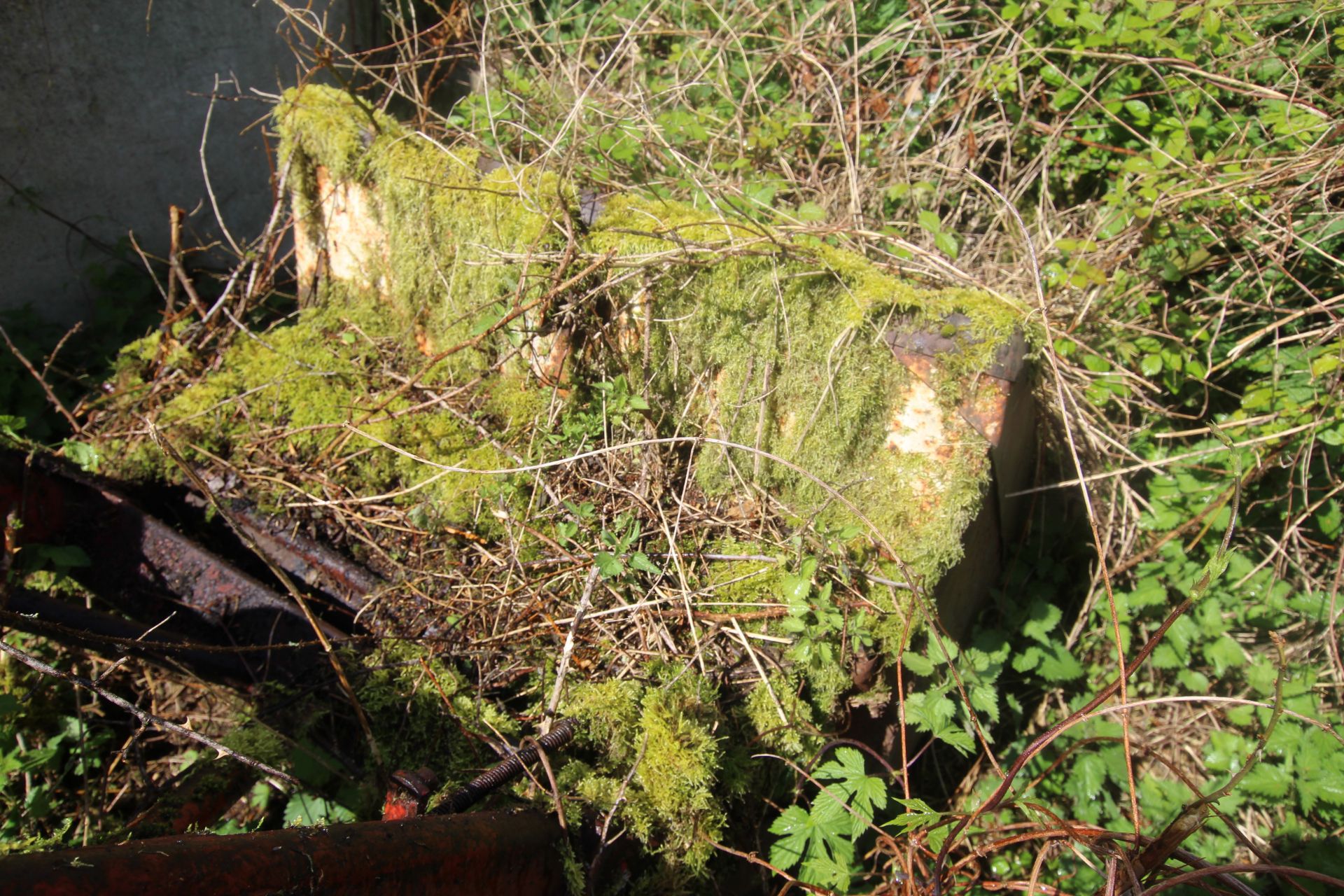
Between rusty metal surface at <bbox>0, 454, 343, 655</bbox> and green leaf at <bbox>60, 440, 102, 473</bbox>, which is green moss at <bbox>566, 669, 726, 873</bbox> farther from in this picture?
green leaf at <bbox>60, 440, 102, 473</bbox>

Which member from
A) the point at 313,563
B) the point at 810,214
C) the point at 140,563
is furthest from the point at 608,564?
the point at 140,563

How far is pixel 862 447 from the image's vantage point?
286 cm

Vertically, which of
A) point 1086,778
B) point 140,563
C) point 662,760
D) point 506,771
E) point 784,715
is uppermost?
point 140,563

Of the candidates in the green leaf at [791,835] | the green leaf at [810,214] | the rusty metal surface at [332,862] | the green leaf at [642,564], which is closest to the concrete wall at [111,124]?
the green leaf at [810,214]

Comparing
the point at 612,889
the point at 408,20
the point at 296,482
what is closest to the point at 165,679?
the point at 296,482

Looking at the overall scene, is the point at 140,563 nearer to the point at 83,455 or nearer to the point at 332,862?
the point at 83,455

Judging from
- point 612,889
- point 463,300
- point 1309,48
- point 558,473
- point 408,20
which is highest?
point 408,20

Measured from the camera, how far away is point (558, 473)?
306 centimetres

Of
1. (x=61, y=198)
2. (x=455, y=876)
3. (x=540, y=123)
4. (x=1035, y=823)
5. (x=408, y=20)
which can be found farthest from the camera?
(x=408, y=20)

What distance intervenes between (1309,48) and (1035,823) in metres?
3.65

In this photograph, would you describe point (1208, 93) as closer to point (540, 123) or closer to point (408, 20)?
point (540, 123)

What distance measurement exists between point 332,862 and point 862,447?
2045mm

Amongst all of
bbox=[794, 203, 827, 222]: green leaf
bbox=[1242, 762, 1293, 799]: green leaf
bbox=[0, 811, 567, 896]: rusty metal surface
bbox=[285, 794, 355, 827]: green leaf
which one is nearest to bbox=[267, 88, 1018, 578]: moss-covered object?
bbox=[794, 203, 827, 222]: green leaf

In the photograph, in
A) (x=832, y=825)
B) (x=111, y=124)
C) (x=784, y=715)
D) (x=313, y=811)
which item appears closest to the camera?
(x=832, y=825)
